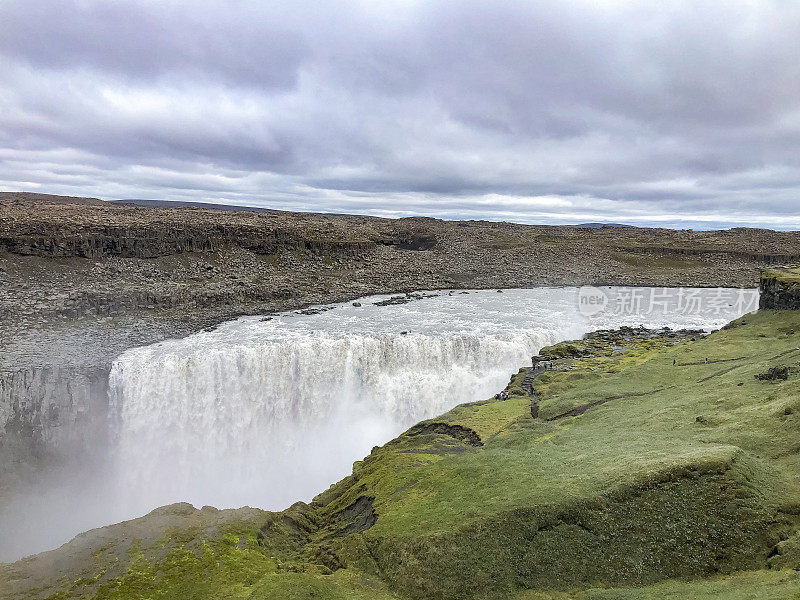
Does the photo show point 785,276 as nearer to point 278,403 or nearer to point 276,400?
point 278,403

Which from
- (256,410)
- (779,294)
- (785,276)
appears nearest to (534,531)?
(256,410)

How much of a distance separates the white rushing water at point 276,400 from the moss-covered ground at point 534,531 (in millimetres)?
19281

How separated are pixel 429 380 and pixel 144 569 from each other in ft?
93.1

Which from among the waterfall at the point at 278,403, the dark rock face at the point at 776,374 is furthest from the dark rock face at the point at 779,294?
the dark rock face at the point at 776,374

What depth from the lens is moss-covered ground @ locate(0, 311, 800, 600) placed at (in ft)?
35.3

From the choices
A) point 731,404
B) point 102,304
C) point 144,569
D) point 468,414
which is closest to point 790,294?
point 731,404

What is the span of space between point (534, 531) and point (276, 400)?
3026 cm

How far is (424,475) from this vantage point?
17.1m

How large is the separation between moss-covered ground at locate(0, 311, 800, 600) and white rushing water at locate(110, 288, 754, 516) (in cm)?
1928

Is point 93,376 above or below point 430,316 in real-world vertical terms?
below

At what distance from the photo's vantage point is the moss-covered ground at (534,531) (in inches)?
424

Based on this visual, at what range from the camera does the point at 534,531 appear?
1210 centimetres

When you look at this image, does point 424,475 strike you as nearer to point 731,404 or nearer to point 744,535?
point 744,535

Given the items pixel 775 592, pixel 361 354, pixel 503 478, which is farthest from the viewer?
pixel 361 354
